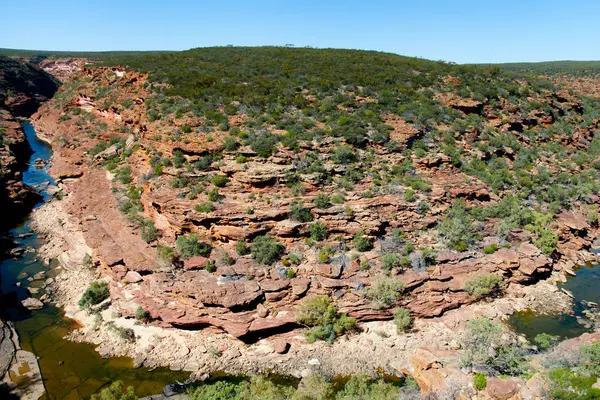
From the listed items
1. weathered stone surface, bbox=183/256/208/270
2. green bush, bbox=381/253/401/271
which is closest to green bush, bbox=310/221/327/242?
green bush, bbox=381/253/401/271

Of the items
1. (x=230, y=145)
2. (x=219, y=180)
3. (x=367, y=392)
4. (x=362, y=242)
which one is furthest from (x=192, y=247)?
(x=367, y=392)

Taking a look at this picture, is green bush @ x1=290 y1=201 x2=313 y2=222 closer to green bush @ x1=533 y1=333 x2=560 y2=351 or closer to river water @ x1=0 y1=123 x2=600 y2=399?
river water @ x1=0 y1=123 x2=600 y2=399

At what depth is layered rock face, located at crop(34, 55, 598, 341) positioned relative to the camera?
1750 cm

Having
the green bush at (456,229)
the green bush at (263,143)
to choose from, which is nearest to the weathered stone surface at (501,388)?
the green bush at (456,229)

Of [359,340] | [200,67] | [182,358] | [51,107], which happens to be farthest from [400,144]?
[51,107]

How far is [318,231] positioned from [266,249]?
10.3ft

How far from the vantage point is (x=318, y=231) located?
19641 mm

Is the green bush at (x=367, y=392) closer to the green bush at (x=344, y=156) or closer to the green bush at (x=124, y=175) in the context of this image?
the green bush at (x=344, y=156)

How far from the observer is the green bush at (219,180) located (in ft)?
69.6

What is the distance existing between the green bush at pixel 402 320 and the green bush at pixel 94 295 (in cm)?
1570

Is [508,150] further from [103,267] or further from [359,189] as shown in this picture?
[103,267]

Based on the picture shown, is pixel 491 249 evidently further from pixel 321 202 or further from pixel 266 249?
pixel 266 249

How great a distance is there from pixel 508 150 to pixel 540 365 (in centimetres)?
2225

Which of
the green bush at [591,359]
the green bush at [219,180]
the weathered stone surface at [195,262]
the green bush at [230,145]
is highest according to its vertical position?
the green bush at [230,145]
